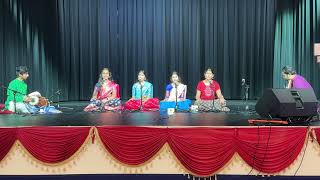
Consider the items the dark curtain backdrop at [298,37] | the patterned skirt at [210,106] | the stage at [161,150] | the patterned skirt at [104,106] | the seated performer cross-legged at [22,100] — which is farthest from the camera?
the dark curtain backdrop at [298,37]

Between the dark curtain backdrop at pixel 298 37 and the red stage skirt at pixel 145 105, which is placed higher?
the dark curtain backdrop at pixel 298 37

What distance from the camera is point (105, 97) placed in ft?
22.1

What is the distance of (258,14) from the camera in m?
10.1

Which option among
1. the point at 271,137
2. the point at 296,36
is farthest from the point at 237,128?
the point at 296,36

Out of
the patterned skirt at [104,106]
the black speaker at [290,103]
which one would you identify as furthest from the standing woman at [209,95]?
the black speaker at [290,103]

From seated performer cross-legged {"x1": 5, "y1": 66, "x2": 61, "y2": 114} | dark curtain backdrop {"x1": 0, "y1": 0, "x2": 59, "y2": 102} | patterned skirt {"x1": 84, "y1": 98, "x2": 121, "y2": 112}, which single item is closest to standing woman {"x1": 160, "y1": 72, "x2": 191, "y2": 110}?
patterned skirt {"x1": 84, "y1": 98, "x2": 121, "y2": 112}

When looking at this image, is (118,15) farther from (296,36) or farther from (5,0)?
(296,36)

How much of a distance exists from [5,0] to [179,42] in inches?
179

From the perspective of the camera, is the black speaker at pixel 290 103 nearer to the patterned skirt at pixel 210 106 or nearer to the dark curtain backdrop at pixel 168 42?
the patterned skirt at pixel 210 106

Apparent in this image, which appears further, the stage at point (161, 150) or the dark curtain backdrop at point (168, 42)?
the dark curtain backdrop at point (168, 42)

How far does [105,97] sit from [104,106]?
0.23m

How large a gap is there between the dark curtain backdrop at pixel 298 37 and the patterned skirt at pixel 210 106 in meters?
3.04

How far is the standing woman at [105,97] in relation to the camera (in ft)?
21.6

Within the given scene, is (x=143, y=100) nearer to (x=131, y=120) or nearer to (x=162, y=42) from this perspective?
(x=131, y=120)
